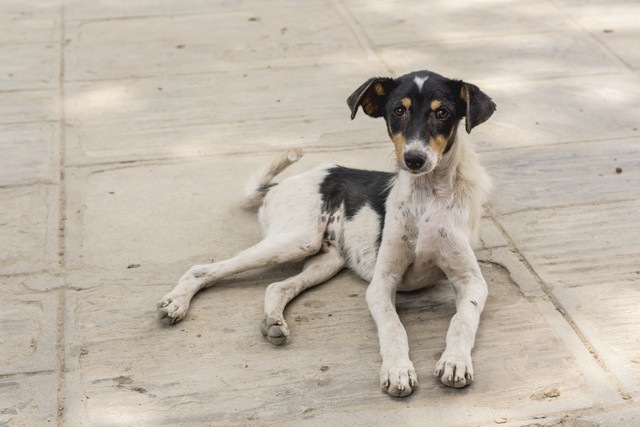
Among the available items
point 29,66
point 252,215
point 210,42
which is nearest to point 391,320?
point 252,215

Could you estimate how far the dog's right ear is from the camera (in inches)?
190

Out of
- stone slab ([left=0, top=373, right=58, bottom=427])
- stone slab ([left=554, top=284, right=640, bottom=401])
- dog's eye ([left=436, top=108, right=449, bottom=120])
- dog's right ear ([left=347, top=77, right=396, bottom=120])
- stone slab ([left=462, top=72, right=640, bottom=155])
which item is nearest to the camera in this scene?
stone slab ([left=0, top=373, right=58, bottom=427])

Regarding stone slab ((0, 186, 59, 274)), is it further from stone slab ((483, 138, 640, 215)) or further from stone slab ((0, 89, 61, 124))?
stone slab ((483, 138, 640, 215))

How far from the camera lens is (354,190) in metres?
5.42

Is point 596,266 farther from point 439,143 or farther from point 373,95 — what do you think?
point 373,95

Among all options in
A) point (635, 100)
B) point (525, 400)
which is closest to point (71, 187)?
point (525, 400)

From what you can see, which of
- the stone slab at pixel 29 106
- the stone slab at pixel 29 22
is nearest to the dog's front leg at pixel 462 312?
the stone slab at pixel 29 106

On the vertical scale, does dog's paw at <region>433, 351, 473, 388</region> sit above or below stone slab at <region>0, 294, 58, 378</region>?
above

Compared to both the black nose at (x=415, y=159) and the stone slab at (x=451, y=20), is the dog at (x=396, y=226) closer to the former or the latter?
the black nose at (x=415, y=159)

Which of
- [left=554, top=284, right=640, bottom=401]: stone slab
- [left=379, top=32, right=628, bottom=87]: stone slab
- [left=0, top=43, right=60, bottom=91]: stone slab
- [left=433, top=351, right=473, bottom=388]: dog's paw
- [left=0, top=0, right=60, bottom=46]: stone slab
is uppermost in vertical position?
[left=433, top=351, right=473, bottom=388]: dog's paw

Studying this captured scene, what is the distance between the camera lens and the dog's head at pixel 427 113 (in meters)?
4.59

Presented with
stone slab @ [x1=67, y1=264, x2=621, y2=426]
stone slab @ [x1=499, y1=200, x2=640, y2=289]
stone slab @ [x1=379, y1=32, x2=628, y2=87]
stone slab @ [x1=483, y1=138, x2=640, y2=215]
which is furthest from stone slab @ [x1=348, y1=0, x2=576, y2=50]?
stone slab @ [x1=67, y1=264, x2=621, y2=426]

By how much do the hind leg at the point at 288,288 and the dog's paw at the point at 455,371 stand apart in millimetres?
770

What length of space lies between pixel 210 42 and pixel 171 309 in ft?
14.2
